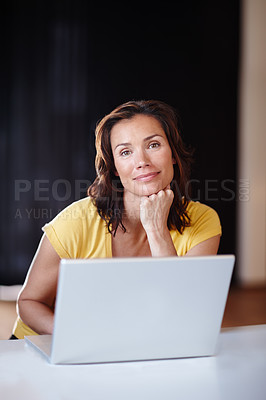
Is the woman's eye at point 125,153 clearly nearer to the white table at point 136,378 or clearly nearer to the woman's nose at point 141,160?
the woman's nose at point 141,160

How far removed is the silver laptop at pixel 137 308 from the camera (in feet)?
3.02

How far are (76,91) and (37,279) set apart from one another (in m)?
1.82

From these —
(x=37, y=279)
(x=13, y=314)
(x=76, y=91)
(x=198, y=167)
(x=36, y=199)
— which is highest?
(x=76, y=91)

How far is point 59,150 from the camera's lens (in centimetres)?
286

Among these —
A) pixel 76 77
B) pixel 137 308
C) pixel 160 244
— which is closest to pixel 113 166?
pixel 160 244

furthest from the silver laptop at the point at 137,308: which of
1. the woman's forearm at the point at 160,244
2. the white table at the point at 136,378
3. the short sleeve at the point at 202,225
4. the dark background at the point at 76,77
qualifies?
the dark background at the point at 76,77

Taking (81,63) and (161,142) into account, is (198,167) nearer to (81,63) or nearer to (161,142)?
(161,142)

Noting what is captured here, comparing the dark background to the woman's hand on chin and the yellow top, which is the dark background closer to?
the yellow top

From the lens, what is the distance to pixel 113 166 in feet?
5.40

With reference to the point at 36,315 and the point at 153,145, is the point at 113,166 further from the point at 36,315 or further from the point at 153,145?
the point at 36,315

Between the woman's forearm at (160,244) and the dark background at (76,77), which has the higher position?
the dark background at (76,77)

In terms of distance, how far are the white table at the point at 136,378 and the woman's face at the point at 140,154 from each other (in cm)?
65

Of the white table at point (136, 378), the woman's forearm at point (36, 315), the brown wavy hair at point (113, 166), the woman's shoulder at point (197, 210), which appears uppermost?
the brown wavy hair at point (113, 166)

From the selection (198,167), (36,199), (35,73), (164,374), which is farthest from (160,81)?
(164,374)
